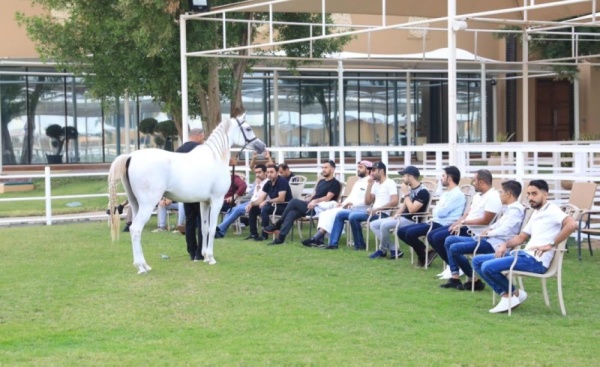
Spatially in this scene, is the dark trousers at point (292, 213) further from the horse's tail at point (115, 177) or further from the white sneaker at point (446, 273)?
the white sneaker at point (446, 273)

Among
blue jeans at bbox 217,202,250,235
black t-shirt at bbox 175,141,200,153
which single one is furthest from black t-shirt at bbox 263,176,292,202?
black t-shirt at bbox 175,141,200,153

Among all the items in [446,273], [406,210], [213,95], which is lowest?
[446,273]

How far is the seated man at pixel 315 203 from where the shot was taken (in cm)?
1583

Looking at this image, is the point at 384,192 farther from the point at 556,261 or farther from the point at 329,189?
the point at 556,261

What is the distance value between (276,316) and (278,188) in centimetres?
708

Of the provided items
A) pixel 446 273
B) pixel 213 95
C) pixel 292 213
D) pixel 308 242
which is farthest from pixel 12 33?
pixel 446 273

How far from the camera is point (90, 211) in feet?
77.9

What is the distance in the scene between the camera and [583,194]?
44.3 feet

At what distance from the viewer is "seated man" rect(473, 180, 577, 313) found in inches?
362

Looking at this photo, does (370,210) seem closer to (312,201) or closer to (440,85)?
(312,201)

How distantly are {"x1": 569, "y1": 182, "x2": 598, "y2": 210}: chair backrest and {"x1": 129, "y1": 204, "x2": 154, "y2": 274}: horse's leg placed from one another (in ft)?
18.8

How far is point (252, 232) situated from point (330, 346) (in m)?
8.68

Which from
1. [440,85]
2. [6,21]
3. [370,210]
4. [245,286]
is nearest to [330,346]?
[245,286]

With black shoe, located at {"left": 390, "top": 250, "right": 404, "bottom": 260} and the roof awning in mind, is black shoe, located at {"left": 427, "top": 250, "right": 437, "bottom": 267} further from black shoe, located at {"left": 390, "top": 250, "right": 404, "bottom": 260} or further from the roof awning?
the roof awning
